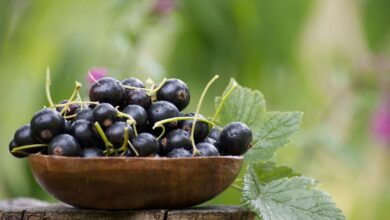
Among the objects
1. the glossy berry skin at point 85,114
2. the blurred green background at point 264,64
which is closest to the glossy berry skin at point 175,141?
the glossy berry skin at point 85,114

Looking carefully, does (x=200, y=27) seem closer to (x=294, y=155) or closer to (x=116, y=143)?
(x=294, y=155)

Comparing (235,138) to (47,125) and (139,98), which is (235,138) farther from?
(47,125)

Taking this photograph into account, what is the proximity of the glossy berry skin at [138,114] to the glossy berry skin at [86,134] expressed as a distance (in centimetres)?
6

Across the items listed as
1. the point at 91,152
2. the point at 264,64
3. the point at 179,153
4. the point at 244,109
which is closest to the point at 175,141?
the point at 179,153

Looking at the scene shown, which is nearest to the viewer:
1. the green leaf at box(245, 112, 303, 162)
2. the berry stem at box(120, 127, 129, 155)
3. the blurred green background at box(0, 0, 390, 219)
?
the berry stem at box(120, 127, 129, 155)

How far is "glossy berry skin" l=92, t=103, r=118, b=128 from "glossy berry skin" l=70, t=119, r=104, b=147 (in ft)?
0.06

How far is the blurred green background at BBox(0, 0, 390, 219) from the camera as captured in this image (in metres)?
3.40

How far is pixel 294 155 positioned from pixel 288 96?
368 mm

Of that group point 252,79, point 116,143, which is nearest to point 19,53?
point 252,79

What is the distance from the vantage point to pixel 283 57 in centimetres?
366

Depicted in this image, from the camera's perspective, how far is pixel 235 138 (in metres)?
1.43

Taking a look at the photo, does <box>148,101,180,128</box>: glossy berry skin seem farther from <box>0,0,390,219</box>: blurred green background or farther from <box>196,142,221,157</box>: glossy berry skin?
<box>0,0,390,219</box>: blurred green background

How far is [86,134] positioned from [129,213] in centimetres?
14

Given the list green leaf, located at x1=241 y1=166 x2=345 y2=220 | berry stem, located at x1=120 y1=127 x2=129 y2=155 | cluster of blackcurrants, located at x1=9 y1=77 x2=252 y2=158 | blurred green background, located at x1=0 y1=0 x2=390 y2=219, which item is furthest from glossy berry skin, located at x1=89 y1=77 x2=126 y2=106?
blurred green background, located at x1=0 y1=0 x2=390 y2=219
